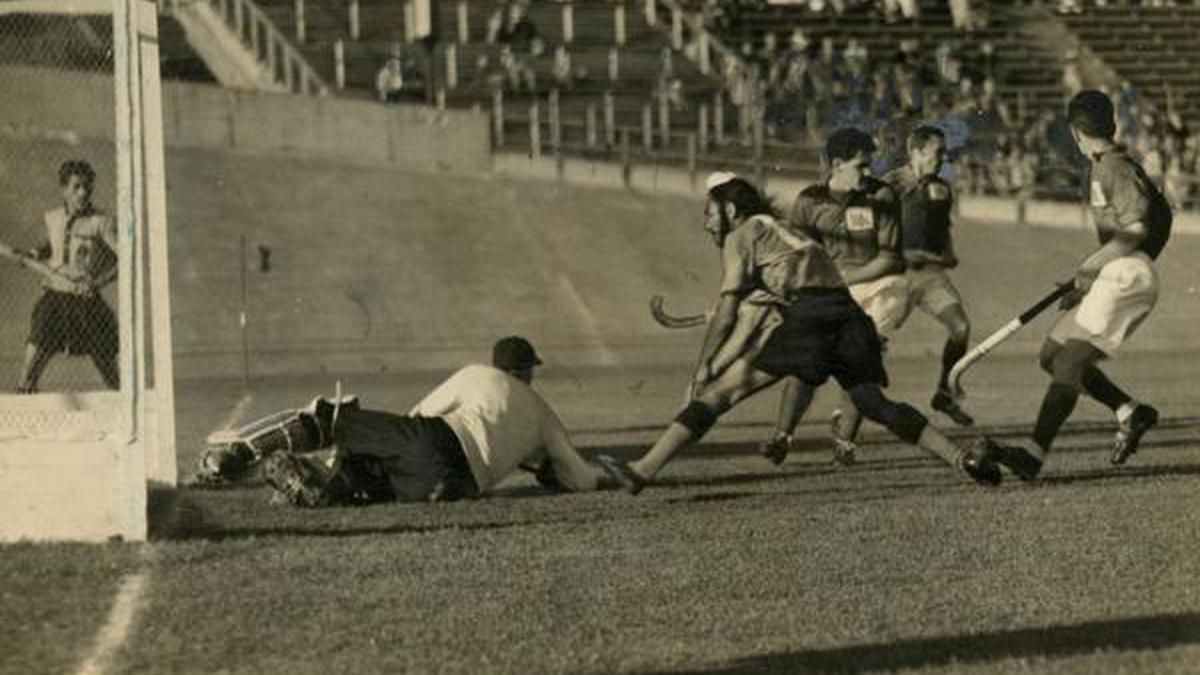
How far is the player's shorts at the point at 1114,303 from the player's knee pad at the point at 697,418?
1.83 metres

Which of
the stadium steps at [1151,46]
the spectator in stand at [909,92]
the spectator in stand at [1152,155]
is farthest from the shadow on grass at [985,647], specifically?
the stadium steps at [1151,46]

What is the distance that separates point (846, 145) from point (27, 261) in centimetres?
438

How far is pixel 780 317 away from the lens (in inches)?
504

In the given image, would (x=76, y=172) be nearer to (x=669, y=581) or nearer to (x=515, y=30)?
(x=669, y=581)

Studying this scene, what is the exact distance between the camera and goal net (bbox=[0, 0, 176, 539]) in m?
10.7

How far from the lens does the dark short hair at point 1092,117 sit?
41.6 ft

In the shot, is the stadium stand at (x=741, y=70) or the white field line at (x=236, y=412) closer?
the white field line at (x=236, y=412)

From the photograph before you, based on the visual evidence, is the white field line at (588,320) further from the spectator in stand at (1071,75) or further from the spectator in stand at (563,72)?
the spectator in stand at (1071,75)

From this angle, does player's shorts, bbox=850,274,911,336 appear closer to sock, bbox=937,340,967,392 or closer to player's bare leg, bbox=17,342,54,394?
sock, bbox=937,340,967,392

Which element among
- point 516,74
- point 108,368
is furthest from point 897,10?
point 108,368

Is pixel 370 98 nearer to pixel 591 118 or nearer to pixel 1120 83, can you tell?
pixel 591 118

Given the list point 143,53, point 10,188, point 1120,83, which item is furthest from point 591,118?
point 143,53

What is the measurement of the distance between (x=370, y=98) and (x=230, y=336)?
9.23 metres

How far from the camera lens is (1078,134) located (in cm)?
1279
